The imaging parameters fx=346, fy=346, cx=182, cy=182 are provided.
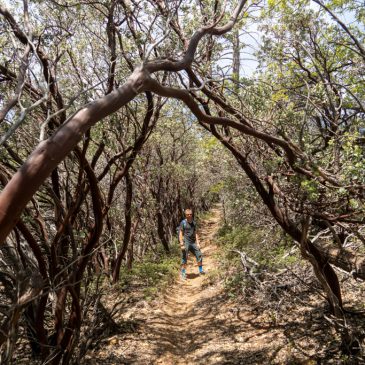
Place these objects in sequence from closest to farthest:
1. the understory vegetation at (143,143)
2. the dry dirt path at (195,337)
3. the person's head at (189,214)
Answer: the understory vegetation at (143,143) → the dry dirt path at (195,337) → the person's head at (189,214)

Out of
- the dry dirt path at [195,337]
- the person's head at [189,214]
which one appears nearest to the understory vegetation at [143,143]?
the dry dirt path at [195,337]

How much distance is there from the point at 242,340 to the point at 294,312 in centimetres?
107

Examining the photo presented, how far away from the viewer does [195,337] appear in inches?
252

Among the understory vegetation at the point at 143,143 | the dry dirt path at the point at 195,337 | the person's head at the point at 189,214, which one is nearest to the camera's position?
the understory vegetation at the point at 143,143

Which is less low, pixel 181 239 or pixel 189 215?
pixel 189 215

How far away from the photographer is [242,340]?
587cm

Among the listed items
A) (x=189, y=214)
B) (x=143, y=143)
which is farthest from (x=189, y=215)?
(x=143, y=143)

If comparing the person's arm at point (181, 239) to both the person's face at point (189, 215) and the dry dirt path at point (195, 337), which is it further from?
the dry dirt path at point (195, 337)

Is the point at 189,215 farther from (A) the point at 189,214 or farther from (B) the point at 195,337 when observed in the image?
(B) the point at 195,337

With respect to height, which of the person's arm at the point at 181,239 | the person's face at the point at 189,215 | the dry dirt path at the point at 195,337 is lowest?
the dry dirt path at the point at 195,337

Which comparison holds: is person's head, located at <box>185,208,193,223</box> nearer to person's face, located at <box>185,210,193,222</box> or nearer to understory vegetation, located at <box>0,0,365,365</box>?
person's face, located at <box>185,210,193,222</box>

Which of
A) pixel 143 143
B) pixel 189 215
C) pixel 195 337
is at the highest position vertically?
pixel 189 215

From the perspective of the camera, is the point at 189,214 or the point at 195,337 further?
the point at 189,214

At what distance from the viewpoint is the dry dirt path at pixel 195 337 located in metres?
5.43
